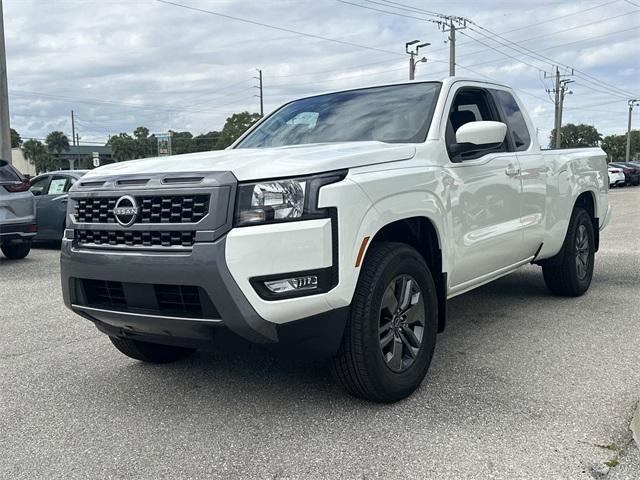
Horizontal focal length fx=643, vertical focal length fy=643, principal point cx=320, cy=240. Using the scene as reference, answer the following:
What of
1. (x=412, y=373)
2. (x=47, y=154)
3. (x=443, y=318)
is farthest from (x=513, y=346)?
(x=47, y=154)

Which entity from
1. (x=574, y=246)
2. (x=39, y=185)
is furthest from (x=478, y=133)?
(x=39, y=185)

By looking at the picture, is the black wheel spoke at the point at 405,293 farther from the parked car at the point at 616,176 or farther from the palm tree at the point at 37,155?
the palm tree at the point at 37,155

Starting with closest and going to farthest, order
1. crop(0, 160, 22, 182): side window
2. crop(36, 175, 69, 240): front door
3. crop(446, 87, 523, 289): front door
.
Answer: crop(446, 87, 523, 289): front door, crop(0, 160, 22, 182): side window, crop(36, 175, 69, 240): front door

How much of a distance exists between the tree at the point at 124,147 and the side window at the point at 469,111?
8829cm

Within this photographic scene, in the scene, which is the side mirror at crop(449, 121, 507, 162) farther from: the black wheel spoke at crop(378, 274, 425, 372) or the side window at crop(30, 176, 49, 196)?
the side window at crop(30, 176, 49, 196)

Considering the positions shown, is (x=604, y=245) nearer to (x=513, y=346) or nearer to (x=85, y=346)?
(x=513, y=346)

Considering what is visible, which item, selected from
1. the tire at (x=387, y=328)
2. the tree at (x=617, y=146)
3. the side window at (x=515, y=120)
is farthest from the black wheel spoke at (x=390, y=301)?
the tree at (x=617, y=146)

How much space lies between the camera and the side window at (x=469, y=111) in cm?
440

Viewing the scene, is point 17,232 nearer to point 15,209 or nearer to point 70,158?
point 15,209

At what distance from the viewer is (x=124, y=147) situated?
89.9 m

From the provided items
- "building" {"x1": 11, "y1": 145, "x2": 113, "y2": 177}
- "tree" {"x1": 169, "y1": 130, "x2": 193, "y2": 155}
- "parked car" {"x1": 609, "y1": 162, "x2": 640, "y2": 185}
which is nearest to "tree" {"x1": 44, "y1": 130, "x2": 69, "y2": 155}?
"building" {"x1": 11, "y1": 145, "x2": 113, "y2": 177}

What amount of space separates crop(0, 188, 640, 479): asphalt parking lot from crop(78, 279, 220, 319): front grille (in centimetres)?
30

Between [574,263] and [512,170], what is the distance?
171 cm

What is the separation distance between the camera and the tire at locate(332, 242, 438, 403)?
331 centimetres
